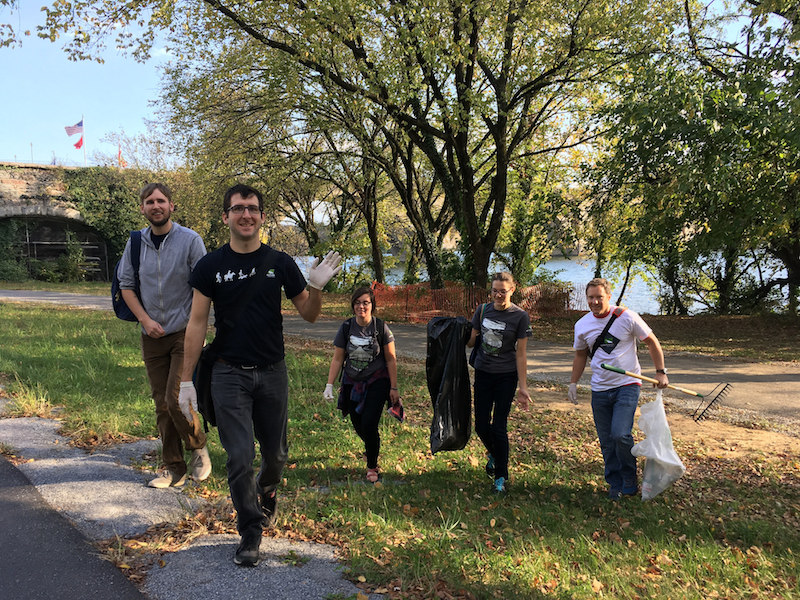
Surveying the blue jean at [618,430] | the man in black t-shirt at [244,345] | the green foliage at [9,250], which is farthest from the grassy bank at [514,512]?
the green foliage at [9,250]

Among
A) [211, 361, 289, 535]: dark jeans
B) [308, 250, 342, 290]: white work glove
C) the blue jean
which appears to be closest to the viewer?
[211, 361, 289, 535]: dark jeans

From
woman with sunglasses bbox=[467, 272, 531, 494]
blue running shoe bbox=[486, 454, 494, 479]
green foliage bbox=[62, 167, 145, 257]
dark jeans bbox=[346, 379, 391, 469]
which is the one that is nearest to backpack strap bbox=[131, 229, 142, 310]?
dark jeans bbox=[346, 379, 391, 469]

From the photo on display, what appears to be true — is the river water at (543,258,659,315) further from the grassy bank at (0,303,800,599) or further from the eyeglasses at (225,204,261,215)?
the eyeglasses at (225,204,261,215)

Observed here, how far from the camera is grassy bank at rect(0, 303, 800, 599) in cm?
325

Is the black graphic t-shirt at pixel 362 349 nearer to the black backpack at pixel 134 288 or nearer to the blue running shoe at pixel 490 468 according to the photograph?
the blue running shoe at pixel 490 468

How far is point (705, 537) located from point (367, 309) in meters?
3.03

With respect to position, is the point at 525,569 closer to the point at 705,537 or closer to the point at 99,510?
the point at 705,537

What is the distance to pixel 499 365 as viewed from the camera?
4.71 meters

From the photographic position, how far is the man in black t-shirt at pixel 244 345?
3070 millimetres

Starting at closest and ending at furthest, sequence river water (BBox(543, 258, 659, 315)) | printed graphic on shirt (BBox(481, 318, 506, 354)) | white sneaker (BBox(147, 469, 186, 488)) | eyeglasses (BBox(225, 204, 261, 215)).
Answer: eyeglasses (BBox(225, 204, 261, 215)) < white sneaker (BBox(147, 469, 186, 488)) < printed graphic on shirt (BBox(481, 318, 506, 354)) < river water (BBox(543, 258, 659, 315))

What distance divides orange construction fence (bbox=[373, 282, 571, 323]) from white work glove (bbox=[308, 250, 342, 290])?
13.3 m

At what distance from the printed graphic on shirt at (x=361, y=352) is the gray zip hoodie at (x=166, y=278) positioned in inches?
53.1

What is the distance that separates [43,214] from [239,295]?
36.4m

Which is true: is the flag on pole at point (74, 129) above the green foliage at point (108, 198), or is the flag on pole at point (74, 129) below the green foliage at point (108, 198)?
above
